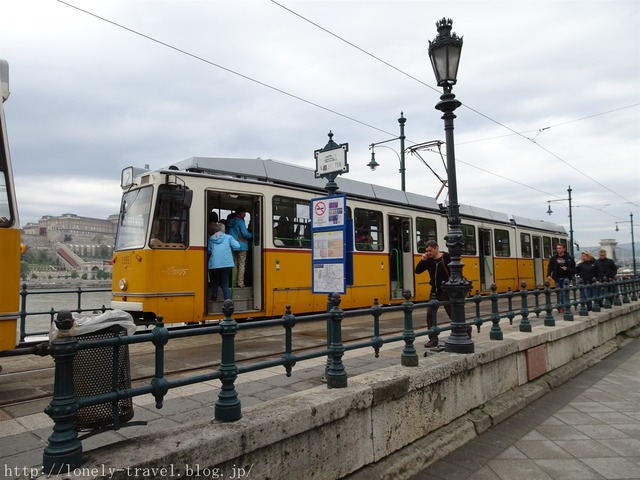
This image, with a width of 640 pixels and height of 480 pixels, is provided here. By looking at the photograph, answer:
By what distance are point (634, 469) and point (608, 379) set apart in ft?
14.4

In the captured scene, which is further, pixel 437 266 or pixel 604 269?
pixel 604 269

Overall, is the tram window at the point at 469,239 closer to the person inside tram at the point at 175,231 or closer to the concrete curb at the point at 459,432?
the concrete curb at the point at 459,432

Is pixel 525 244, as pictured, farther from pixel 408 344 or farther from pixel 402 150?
pixel 408 344

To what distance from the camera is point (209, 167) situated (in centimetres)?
868

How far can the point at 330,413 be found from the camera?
3533 millimetres

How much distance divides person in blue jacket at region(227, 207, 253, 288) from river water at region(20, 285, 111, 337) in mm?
2506

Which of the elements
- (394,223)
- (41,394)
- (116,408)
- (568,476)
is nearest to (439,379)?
(568,476)

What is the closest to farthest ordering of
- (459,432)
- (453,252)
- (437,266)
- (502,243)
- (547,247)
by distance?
1. (459,432)
2. (453,252)
3. (437,266)
4. (502,243)
5. (547,247)

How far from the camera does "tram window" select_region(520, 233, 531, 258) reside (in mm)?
20122

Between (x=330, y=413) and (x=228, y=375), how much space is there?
0.95m

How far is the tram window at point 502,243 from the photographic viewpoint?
18.2m

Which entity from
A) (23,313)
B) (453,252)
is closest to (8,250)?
(23,313)

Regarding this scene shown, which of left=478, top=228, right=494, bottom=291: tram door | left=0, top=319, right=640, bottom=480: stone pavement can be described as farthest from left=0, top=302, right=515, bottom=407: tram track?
left=478, top=228, right=494, bottom=291: tram door

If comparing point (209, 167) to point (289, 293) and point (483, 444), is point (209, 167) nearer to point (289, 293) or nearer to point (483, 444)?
point (289, 293)
